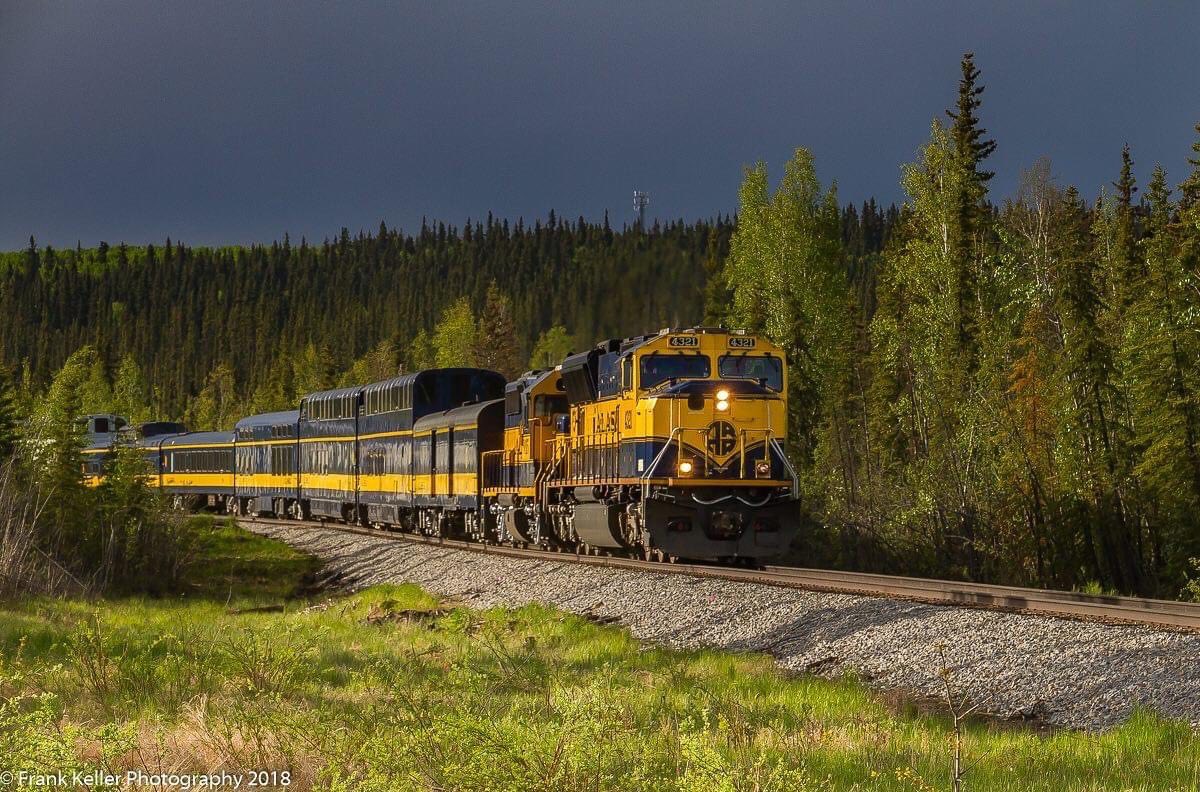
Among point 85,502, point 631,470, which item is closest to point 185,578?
point 85,502

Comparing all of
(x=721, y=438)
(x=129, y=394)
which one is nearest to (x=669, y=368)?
(x=721, y=438)

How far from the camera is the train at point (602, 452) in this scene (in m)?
21.9

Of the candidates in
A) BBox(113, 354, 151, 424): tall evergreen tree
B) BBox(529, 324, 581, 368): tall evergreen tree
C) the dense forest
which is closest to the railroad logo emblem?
the dense forest

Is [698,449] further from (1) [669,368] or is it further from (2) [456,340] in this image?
(2) [456,340]

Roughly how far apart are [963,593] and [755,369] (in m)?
6.82

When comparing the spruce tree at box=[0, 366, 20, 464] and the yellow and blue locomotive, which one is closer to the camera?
the yellow and blue locomotive

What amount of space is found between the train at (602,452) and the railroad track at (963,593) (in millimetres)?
546

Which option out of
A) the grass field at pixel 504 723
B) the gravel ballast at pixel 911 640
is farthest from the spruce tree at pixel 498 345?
the grass field at pixel 504 723

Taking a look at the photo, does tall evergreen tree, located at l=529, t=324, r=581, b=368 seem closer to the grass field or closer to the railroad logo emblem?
the railroad logo emblem

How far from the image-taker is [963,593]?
56.2 feet

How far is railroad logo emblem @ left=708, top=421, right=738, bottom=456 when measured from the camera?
22.0 metres

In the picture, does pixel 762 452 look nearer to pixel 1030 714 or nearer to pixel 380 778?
pixel 1030 714

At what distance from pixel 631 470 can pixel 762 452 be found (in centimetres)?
218

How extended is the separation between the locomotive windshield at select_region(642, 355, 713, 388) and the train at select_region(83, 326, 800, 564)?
0.08ft
